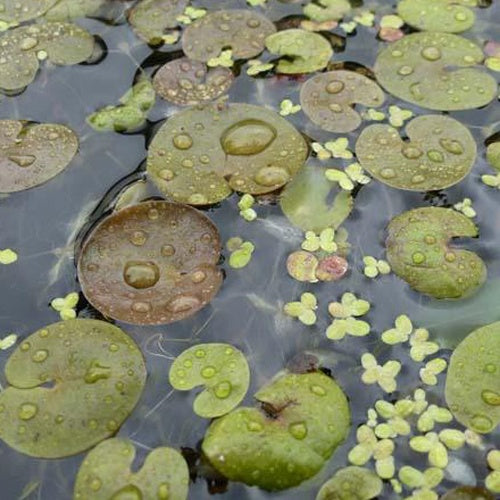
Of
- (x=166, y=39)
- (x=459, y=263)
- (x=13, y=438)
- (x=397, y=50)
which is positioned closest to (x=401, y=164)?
(x=459, y=263)

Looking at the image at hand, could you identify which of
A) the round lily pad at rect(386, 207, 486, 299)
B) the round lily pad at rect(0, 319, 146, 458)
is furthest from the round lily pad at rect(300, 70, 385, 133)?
the round lily pad at rect(0, 319, 146, 458)

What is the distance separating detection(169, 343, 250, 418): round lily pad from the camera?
196cm

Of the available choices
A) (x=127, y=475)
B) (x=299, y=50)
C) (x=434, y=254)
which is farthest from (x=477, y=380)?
(x=299, y=50)

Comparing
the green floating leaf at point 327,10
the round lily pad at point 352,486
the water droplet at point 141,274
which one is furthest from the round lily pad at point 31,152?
the round lily pad at point 352,486

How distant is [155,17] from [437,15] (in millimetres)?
1158

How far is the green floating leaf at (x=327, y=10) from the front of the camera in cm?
295

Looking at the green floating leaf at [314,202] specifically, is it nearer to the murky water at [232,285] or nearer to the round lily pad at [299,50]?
the murky water at [232,285]

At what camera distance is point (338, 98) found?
2.64 meters

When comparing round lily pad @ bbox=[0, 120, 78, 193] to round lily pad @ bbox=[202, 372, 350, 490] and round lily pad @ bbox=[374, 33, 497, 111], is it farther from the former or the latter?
round lily pad @ bbox=[374, 33, 497, 111]

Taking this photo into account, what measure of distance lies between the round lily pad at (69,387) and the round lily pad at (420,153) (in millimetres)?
1044

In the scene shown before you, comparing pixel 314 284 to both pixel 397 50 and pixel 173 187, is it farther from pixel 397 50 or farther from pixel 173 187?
pixel 397 50

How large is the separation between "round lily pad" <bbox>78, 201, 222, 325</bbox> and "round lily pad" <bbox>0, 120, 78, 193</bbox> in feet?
1.17

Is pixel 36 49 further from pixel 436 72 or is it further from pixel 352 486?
pixel 352 486

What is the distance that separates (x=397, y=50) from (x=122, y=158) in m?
1.15
